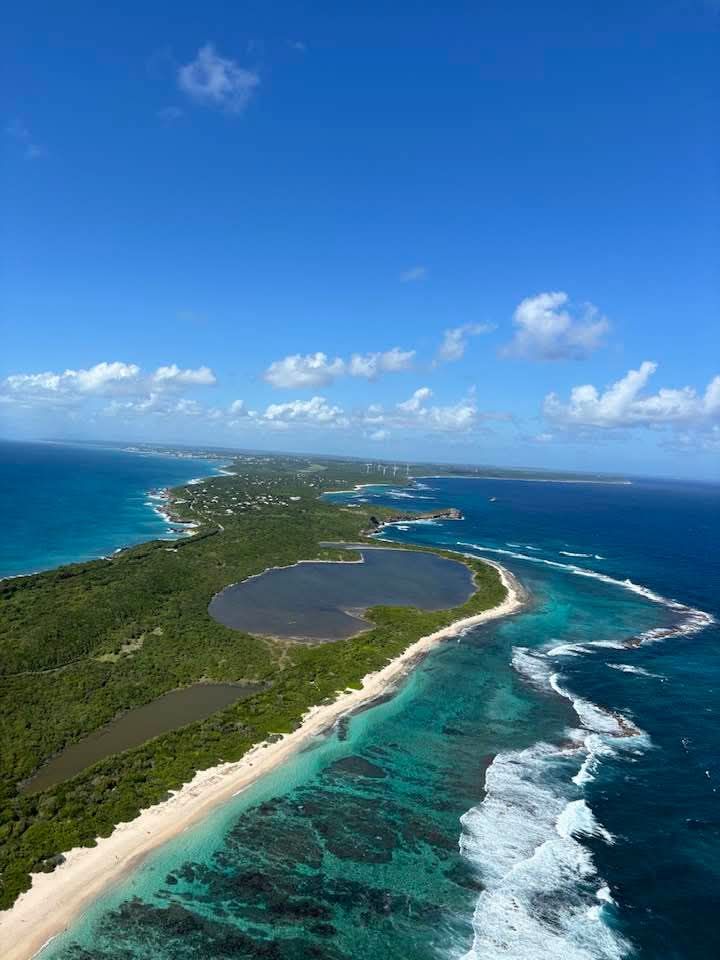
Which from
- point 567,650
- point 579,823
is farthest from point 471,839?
point 567,650

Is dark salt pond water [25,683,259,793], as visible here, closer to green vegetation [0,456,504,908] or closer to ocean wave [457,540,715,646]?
green vegetation [0,456,504,908]

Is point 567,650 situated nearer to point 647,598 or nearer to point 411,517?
point 647,598

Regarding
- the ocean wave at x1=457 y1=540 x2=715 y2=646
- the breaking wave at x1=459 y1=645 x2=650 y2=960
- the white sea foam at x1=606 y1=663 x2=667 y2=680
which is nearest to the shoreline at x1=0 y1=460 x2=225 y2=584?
the ocean wave at x1=457 y1=540 x2=715 y2=646

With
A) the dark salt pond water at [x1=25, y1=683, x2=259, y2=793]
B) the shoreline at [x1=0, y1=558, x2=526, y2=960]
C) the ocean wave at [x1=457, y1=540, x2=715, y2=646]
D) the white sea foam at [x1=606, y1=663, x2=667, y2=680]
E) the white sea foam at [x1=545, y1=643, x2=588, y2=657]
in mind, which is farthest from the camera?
the ocean wave at [x1=457, y1=540, x2=715, y2=646]

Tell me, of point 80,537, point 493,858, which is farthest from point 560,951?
point 80,537

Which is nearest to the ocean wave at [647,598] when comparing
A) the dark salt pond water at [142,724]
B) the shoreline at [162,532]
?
the dark salt pond water at [142,724]
